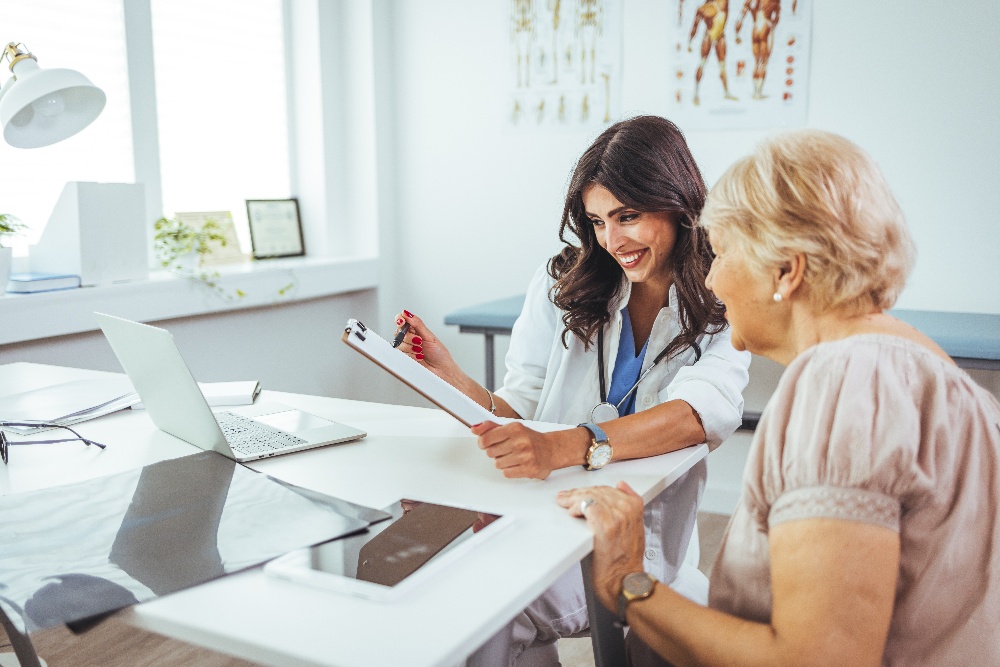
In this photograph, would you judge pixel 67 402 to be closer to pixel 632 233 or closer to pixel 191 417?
pixel 191 417

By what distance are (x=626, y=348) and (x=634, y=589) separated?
0.79 meters

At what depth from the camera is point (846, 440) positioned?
897 mm

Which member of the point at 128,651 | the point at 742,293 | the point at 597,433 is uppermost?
the point at 742,293

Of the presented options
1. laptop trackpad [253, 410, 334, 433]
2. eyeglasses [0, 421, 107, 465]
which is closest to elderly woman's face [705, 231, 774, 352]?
laptop trackpad [253, 410, 334, 433]

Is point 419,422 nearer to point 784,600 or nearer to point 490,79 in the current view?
point 784,600

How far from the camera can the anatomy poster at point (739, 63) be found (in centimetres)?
312

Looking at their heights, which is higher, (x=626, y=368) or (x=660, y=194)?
(x=660, y=194)

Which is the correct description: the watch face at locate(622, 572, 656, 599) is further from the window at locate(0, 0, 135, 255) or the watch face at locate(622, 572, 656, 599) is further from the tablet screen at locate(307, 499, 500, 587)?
the window at locate(0, 0, 135, 255)

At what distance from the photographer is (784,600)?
90cm

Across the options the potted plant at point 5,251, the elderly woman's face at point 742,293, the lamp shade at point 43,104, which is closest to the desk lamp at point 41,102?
the lamp shade at point 43,104

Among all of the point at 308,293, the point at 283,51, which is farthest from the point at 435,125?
the point at 308,293

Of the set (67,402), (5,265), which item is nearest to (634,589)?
(67,402)

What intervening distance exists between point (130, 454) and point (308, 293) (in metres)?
2.10

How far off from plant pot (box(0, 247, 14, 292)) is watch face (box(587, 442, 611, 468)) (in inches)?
73.0
